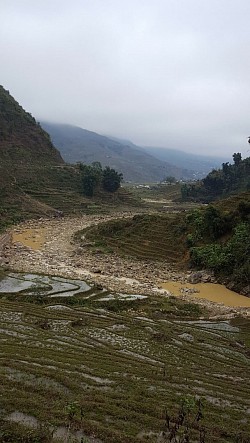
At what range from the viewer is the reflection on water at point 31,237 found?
68875 millimetres

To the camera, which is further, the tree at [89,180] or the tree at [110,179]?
the tree at [110,179]

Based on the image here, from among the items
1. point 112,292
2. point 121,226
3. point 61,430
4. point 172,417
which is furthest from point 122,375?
point 121,226

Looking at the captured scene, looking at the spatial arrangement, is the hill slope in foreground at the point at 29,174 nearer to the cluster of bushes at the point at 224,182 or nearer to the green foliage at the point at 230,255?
the cluster of bushes at the point at 224,182

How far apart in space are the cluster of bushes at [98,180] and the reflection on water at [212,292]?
7280 cm

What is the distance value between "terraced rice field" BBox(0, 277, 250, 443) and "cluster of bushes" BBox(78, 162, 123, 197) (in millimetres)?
80484

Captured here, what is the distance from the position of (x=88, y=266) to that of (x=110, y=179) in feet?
234

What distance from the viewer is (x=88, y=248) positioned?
2537 inches

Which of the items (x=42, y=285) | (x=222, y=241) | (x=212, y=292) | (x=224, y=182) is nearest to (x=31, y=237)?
(x=42, y=285)

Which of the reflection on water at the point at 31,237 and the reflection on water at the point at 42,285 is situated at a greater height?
the reflection on water at the point at 31,237

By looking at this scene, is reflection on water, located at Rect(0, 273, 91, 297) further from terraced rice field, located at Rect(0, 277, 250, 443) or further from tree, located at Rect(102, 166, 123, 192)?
tree, located at Rect(102, 166, 123, 192)

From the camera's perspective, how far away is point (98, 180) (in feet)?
396

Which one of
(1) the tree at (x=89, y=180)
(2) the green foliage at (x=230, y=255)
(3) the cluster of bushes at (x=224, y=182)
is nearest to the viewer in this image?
(2) the green foliage at (x=230, y=255)

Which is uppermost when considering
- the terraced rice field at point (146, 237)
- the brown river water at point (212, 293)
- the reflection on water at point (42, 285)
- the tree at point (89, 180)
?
the tree at point (89, 180)

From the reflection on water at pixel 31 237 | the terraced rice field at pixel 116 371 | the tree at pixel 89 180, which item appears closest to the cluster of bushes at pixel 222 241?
the terraced rice field at pixel 116 371
